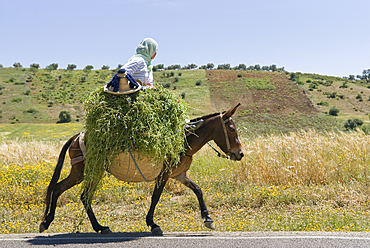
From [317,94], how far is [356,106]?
7873 mm

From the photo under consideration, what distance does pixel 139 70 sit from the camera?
543 cm

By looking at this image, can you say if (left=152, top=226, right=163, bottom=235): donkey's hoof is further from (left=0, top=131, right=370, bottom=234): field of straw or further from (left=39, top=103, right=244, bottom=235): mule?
(left=0, top=131, right=370, bottom=234): field of straw

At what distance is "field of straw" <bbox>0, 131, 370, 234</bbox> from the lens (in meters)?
6.39

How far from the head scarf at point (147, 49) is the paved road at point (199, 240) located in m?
2.73

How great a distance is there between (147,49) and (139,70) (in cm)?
44

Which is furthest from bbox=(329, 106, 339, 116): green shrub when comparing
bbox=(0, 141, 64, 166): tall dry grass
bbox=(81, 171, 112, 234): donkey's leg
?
bbox=(81, 171, 112, 234): donkey's leg

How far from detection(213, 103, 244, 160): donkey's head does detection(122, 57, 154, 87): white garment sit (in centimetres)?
135

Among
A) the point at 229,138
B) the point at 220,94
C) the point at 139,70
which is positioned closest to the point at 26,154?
the point at 139,70

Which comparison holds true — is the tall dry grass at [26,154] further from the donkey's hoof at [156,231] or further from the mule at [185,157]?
the donkey's hoof at [156,231]

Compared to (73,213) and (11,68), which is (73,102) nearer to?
(11,68)

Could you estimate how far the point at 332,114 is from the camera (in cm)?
5128

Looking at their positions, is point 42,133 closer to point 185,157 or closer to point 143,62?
point 143,62

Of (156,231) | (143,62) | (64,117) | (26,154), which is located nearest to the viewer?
(156,231)

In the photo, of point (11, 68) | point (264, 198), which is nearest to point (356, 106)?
point (264, 198)
